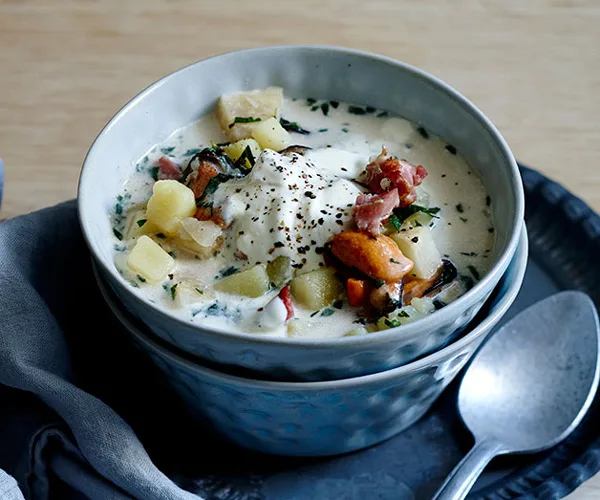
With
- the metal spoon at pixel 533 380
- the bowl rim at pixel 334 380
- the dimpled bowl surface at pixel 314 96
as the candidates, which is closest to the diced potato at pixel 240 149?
the dimpled bowl surface at pixel 314 96

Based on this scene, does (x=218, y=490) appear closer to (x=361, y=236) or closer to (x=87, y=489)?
(x=87, y=489)

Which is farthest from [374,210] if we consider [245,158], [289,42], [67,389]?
[289,42]

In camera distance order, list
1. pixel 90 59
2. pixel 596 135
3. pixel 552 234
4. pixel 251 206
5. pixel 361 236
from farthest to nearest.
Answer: pixel 90 59
pixel 596 135
pixel 552 234
pixel 251 206
pixel 361 236

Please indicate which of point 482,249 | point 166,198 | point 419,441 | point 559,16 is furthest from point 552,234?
point 559,16

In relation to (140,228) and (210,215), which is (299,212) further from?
(140,228)

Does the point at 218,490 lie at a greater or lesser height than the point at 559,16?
lesser

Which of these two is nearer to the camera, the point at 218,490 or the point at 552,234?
the point at 218,490
